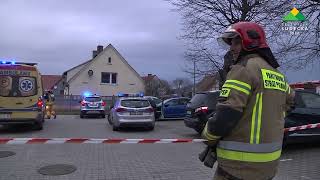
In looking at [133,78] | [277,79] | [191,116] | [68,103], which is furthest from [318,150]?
[133,78]

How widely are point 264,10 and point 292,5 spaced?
3.12 metres

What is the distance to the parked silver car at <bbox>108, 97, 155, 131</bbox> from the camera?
18.9m

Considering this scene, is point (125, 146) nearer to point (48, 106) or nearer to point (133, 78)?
point (48, 106)

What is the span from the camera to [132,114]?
62.5 ft

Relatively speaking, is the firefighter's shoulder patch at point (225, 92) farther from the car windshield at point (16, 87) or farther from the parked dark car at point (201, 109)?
the car windshield at point (16, 87)

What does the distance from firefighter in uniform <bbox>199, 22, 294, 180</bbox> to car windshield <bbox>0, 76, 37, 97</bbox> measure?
14.9m

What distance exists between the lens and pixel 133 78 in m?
63.7

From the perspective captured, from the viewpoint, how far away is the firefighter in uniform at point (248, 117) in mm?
3365

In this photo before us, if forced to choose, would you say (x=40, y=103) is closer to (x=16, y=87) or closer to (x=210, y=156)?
(x=16, y=87)

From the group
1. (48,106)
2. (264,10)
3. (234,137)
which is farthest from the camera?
(48,106)

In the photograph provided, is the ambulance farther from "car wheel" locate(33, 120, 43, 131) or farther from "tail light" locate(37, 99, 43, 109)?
"car wheel" locate(33, 120, 43, 131)

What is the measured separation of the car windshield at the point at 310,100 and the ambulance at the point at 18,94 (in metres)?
9.67

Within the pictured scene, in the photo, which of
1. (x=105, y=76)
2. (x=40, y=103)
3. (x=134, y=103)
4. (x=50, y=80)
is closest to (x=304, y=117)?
(x=134, y=103)

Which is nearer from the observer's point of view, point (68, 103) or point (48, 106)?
point (48, 106)
